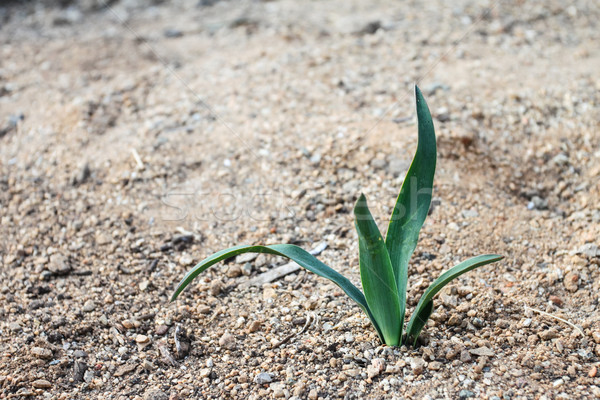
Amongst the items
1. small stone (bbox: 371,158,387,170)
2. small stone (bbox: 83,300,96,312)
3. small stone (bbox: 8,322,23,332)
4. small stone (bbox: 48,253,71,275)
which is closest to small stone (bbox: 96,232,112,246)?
small stone (bbox: 48,253,71,275)

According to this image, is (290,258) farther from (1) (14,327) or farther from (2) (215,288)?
(1) (14,327)

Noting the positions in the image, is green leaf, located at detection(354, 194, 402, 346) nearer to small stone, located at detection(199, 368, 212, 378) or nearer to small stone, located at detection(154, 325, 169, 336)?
small stone, located at detection(199, 368, 212, 378)

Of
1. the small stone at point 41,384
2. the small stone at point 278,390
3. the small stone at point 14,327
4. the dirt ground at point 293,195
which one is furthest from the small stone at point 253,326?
the small stone at point 14,327

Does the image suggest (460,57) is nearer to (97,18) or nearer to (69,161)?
(69,161)

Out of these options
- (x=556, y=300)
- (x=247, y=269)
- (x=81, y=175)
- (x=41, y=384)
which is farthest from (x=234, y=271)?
(x=556, y=300)

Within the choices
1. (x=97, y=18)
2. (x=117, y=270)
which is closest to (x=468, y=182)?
(x=117, y=270)

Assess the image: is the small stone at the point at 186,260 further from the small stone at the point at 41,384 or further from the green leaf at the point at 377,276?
the green leaf at the point at 377,276
